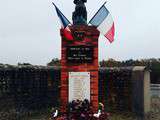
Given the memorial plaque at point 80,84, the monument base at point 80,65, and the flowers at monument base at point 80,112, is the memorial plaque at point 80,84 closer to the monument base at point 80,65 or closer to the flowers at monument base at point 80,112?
the monument base at point 80,65

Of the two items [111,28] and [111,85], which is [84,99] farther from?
[111,85]

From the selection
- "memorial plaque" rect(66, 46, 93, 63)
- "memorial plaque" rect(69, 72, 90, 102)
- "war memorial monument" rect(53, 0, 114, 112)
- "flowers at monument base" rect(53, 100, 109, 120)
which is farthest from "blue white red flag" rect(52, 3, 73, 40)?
"flowers at monument base" rect(53, 100, 109, 120)

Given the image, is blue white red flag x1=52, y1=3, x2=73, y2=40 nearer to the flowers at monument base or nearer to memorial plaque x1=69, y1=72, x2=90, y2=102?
memorial plaque x1=69, y1=72, x2=90, y2=102

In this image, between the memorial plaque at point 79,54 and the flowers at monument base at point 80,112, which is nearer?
Answer: the flowers at monument base at point 80,112

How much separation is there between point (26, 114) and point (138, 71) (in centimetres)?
392

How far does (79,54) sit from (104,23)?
3.51ft

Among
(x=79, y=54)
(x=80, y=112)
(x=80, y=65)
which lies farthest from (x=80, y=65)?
(x=80, y=112)

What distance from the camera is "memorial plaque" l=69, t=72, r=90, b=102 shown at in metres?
13.6

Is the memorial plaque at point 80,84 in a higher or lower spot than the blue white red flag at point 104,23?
lower

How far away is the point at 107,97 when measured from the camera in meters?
18.1

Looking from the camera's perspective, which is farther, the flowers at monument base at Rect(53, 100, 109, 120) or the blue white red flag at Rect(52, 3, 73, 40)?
the blue white red flag at Rect(52, 3, 73, 40)

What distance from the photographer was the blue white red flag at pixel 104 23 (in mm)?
13938

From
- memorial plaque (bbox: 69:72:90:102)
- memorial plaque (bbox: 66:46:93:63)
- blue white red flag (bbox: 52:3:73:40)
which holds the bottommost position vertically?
memorial plaque (bbox: 69:72:90:102)

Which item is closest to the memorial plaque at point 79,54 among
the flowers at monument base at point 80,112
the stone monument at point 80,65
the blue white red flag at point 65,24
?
the stone monument at point 80,65
